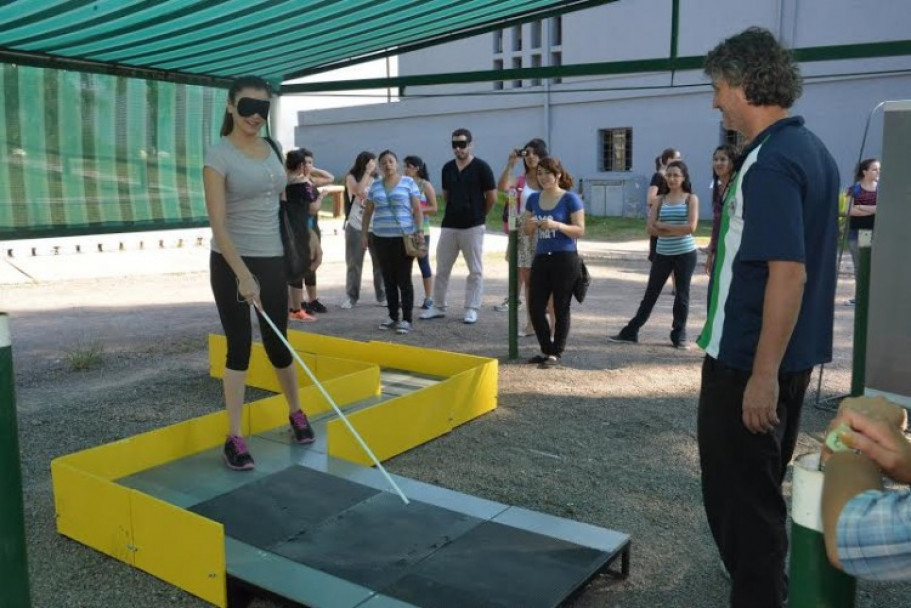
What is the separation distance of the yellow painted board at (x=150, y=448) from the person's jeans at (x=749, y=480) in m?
2.96

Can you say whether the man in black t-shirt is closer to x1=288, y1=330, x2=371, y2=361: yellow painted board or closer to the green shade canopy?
the green shade canopy

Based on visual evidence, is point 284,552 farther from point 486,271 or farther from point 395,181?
point 486,271

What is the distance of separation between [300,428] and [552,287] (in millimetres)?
2613

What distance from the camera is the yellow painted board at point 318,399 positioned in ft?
16.6

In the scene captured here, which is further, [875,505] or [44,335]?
[44,335]

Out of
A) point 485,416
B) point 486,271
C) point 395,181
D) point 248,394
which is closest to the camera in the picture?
point 485,416

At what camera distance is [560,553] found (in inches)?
135

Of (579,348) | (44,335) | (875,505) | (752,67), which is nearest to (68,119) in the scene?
(44,335)

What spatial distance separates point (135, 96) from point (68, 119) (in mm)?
616

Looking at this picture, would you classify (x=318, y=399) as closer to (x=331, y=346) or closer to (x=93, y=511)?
(x=331, y=346)

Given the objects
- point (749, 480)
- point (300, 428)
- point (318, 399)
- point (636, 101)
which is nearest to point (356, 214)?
point (318, 399)

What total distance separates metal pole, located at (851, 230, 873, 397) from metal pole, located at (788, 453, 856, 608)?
13.0 feet

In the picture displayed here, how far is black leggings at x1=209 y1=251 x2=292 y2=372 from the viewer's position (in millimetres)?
4289

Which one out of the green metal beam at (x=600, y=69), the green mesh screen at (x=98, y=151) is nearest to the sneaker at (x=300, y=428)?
the green metal beam at (x=600, y=69)
